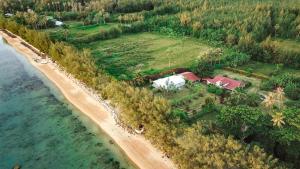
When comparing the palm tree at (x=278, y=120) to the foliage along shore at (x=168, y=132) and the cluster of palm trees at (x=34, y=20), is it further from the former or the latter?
the cluster of palm trees at (x=34, y=20)

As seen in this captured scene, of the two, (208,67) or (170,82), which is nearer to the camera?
(170,82)

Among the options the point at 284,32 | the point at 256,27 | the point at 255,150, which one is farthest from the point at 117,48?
the point at 255,150

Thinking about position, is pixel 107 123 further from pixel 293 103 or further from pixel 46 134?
pixel 293 103

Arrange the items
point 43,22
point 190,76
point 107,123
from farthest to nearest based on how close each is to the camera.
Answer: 1. point 43,22
2. point 190,76
3. point 107,123

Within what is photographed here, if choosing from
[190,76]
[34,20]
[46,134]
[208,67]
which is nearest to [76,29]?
[34,20]

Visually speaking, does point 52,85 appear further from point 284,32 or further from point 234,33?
point 284,32

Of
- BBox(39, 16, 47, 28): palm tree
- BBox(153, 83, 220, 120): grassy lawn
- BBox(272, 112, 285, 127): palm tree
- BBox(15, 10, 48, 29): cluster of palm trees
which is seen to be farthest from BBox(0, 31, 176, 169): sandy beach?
BBox(39, 16, 47, 28): palm tree

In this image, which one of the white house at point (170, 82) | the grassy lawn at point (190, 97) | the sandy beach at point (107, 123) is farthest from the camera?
the white house at point (170, 82)

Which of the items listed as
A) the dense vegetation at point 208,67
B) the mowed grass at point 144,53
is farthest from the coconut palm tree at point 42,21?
the mowed grass at point 144,53
